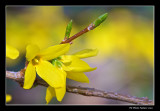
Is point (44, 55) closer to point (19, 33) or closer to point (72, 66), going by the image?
point (72, 66)

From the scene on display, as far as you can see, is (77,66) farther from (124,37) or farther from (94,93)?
(124,37)

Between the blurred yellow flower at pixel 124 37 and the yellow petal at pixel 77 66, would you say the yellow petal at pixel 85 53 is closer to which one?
the yellow petal at pixel 77 66

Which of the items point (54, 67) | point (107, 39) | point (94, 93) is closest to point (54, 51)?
point (54, 67)

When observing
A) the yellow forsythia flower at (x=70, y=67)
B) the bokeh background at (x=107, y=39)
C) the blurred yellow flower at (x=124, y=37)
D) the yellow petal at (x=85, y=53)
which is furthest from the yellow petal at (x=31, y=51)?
the blurred yellow flower at (x=124, y=37)

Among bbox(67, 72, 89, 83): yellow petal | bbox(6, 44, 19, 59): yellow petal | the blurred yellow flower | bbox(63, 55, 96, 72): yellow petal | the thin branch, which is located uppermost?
the blurred yellow flower

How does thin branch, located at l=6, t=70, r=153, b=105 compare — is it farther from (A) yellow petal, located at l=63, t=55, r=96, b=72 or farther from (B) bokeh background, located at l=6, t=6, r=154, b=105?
(B) bokeh background, located at l=6, t=6, r=154, b=105

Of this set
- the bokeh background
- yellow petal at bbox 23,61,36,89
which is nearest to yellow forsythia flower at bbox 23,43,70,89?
yellow petal at bbox 23,61,36,89

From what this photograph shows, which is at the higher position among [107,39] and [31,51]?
[107,39]
